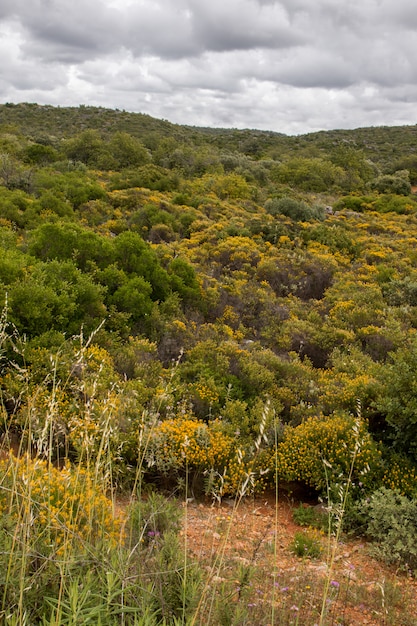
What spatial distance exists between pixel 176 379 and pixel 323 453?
2222 millimetres

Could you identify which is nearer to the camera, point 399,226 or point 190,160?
point 399,226

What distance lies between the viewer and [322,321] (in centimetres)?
1067

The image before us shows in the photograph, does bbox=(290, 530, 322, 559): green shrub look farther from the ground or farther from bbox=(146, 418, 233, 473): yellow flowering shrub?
bbox=(146, 418, 233, 473): yellow flowering shrub

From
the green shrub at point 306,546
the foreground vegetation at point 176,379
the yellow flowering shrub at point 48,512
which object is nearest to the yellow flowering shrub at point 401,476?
the foreground vegetation at point 176,379

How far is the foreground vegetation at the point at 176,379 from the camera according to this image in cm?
228

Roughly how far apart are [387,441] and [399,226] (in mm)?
16936

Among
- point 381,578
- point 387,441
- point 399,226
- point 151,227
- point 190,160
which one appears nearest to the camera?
point 381,578

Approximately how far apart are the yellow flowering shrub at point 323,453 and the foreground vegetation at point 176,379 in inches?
1.0

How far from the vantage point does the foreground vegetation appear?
2277 millimetres

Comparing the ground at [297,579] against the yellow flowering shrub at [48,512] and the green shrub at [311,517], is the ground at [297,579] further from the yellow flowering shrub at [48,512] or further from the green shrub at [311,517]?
the yellow flowering shrub at [48,512]

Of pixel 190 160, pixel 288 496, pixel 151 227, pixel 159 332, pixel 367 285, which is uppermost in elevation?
pixel 190 160

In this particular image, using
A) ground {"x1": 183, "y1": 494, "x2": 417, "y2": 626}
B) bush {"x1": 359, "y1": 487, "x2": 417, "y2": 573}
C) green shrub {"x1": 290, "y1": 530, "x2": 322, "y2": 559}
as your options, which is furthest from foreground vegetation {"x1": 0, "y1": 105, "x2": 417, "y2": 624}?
green shrub {"x1": 290, "y1": 530, "x2": 322, "y2": 559}

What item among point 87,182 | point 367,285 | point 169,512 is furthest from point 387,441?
point 87,182

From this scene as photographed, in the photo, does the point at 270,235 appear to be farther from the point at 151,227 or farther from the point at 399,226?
the point at 399,226
